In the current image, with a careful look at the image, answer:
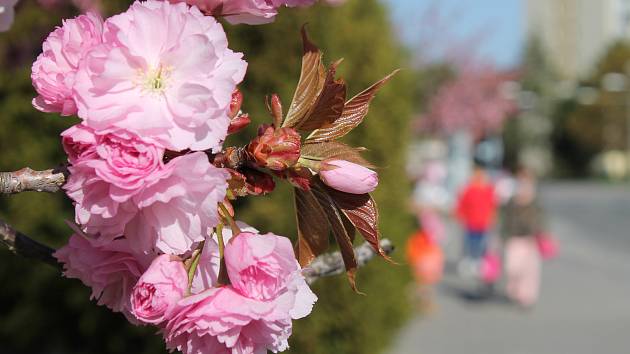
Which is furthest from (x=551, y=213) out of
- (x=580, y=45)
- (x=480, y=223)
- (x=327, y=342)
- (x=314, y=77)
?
(x=580, y=45)

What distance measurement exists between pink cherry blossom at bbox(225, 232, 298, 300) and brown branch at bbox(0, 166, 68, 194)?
23cm

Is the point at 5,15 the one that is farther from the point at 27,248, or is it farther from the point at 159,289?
the point at 159,289

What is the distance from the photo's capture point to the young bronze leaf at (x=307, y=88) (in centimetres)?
108

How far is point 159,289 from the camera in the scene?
988 mm

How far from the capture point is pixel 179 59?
3.01 feet

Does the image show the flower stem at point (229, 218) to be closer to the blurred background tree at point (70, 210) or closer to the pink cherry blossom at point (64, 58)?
the pink cherry blossom at point (64, 58)

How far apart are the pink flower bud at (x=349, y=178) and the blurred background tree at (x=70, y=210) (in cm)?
379

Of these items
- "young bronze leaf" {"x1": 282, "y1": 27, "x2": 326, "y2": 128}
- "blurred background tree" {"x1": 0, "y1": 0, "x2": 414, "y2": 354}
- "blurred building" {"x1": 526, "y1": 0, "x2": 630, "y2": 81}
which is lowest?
"blurred building" {"x1": 526, "y1": 0, "x2": 630, "y2": 81}

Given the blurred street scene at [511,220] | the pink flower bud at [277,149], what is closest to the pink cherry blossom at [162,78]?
the pink flower bud at [277,149]

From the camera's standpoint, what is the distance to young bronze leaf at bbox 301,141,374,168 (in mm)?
1043

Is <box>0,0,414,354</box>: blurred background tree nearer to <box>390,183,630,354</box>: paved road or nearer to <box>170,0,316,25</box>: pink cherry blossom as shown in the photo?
<box>390,183,630,354</box>: paved road

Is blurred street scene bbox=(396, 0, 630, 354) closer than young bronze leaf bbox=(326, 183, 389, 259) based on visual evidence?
No

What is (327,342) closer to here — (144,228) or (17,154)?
(17,154)

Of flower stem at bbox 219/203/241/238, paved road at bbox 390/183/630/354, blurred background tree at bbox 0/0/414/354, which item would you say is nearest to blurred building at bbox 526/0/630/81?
paved road at bbox 390/183/630/354
